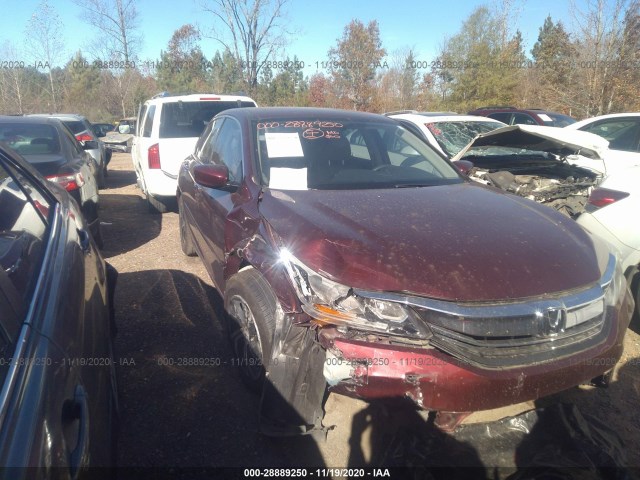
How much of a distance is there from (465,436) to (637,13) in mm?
15976

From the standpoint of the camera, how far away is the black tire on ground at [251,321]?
239 centimetres

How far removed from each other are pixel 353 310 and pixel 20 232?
1577 mm

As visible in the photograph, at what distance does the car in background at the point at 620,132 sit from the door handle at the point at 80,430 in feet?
20.4

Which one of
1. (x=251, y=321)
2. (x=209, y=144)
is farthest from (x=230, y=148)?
(x=251, y=321)

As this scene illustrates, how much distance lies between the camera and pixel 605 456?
1.95 m

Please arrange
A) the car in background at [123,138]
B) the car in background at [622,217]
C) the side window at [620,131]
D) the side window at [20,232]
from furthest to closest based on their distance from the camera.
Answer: the car in background at [123,138], the side window at [620,131], the car in background at [622,217], the side window at [20,232]

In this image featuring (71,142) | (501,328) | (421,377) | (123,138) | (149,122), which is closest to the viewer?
(421,377)

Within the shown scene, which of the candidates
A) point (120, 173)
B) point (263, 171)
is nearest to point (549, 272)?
point (263, 171)

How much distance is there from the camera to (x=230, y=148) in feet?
12.0

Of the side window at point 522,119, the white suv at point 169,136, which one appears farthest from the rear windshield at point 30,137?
the side window at point 522,119

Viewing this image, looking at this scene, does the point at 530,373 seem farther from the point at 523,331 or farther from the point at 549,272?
the point at 549,272

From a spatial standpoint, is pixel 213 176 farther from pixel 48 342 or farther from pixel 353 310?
pixel 48 342

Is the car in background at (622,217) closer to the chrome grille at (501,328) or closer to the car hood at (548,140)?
the car hood at (548,140)

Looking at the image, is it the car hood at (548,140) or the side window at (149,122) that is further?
the side window at (149,122)
